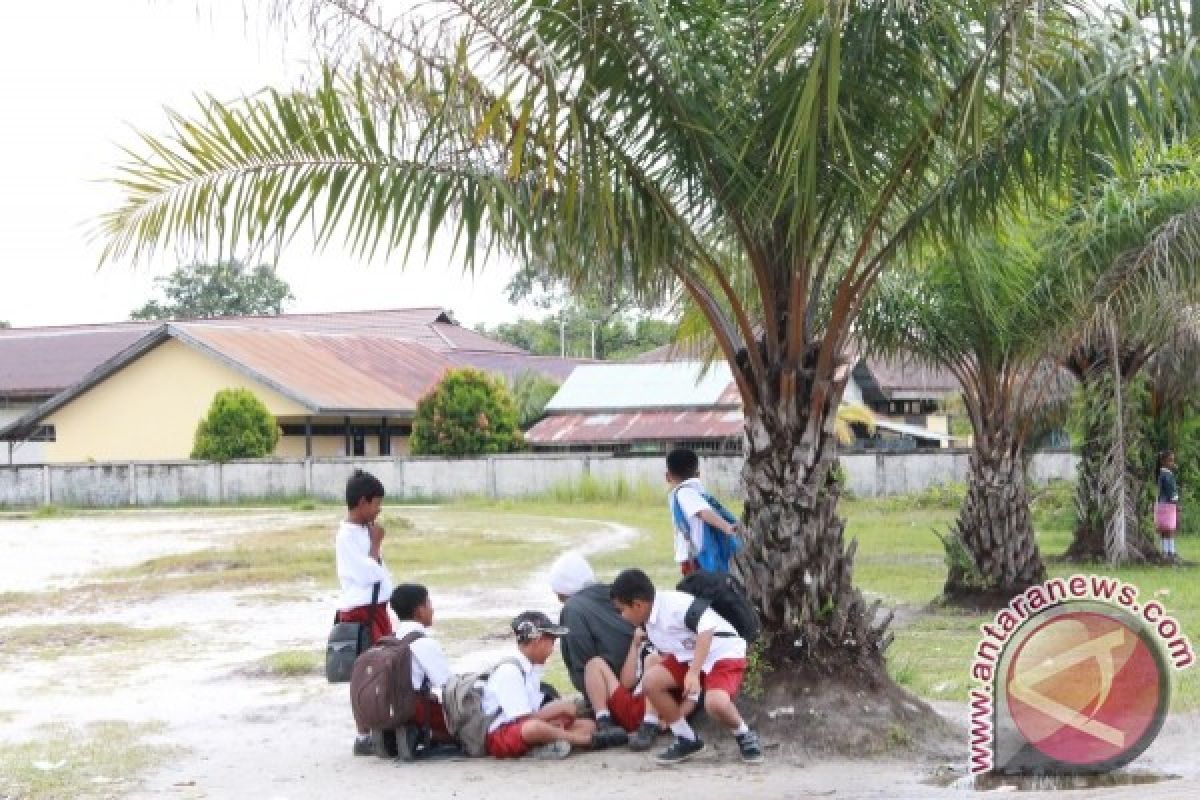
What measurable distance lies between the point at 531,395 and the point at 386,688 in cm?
3980

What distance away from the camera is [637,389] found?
146 feet

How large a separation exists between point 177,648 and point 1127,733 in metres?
8.49

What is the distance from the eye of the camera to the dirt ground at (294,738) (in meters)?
7.74

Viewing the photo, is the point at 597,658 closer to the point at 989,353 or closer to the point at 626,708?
the point at 626,708

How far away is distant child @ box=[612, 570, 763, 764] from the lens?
26.4ft

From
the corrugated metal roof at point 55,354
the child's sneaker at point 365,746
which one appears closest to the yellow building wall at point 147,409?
the corrugated metal roof at point 55,354

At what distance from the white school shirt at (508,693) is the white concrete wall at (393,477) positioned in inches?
1036

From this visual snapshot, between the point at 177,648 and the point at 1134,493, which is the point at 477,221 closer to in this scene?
the point at 177,648

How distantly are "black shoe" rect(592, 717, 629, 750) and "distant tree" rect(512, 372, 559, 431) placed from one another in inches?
1488

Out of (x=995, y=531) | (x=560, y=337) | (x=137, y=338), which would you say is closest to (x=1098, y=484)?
(x=995, y=531)

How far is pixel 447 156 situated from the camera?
27.4ft

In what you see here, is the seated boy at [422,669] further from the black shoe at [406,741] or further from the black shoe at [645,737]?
the black shoe at [645,737]

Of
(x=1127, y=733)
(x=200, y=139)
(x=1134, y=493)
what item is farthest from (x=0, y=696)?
(x=1134, y=493)

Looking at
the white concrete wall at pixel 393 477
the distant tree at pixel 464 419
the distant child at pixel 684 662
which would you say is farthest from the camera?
the distant tree at pixel 464 419
